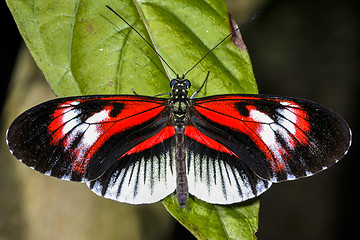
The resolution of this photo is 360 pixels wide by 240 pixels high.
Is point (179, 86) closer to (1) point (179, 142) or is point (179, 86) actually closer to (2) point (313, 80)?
(1) point (179, 142)

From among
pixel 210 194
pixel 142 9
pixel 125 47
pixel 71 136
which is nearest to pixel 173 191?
pixel 210 194

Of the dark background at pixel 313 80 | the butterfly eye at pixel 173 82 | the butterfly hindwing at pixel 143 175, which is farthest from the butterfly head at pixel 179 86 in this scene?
the dark background at pixel 313 80

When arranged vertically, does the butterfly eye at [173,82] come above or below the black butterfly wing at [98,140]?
above

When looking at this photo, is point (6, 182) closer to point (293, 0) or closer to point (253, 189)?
point (253, 189)

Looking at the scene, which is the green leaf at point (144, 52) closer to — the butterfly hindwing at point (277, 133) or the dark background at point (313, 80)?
Answer: the butterfly hindwing at point (277, 133)

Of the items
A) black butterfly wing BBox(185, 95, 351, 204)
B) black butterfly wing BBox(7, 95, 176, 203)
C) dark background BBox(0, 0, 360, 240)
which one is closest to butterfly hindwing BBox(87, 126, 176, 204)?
black butterfly wing BBox(7, 95, 176, 203)

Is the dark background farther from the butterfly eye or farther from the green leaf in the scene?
the butterfly eye

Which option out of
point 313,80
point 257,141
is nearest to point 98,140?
point 257,141

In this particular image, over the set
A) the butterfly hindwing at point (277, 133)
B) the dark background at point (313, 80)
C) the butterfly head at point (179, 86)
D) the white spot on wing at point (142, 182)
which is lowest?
the white spot on wing at point (142, 182)
